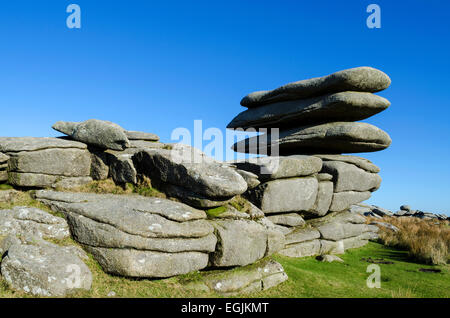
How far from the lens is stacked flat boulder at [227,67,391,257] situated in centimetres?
1867

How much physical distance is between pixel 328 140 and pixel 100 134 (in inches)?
594

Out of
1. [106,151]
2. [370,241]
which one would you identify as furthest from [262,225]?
[370,241]

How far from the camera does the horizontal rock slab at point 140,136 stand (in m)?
18.0

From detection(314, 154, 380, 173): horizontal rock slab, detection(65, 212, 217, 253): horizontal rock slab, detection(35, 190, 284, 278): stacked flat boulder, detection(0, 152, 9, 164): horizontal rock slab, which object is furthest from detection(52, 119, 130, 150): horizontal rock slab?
detection(314, 154, 380, 173): horizontal rock slab

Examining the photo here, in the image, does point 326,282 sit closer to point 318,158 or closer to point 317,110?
point 318,158

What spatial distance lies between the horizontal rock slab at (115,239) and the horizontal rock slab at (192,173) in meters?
2.13

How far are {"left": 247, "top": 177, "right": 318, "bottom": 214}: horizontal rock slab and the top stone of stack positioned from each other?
4.25 metres

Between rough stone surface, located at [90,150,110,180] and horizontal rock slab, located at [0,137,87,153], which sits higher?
horizontal rock slab, located at [0,137,87,153]

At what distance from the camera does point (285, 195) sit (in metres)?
18.6

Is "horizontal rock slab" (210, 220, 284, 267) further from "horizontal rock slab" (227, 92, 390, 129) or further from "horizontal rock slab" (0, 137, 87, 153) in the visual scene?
"horizontal rock slab" (227, 92, 390, 129)

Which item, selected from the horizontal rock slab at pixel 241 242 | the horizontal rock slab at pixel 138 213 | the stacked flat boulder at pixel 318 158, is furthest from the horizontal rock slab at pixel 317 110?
the horizontal rock slab at pixel 138 213

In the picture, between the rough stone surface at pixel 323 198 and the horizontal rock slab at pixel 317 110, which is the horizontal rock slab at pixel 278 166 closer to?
the rough stone surface at pixel 323 198

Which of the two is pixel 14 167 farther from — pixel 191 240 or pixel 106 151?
pixel 191 240
